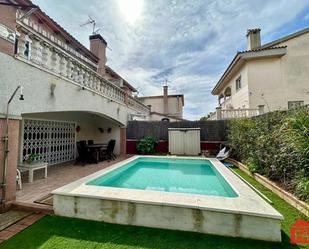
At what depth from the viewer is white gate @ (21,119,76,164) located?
9.05 m

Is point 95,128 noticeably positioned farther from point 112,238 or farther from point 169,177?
point 112,238

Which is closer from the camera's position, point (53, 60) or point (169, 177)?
point (53, 60)

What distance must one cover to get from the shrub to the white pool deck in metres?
10.3

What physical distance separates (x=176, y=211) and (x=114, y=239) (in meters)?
1.44

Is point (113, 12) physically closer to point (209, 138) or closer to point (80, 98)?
point (80, 98)

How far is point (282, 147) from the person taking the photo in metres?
6.16

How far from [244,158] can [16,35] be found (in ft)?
37.4

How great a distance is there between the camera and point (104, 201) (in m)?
4.54

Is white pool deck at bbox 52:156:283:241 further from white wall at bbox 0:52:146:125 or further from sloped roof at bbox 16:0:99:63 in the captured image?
sloped roof at bbox 16:0:99:63

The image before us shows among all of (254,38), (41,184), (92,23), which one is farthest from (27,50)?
(254,38)

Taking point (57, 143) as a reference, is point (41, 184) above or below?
below

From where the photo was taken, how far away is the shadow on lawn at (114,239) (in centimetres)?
353

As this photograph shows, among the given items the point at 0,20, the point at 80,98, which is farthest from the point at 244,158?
the point at 0,20

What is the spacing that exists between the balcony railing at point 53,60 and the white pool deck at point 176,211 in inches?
165
